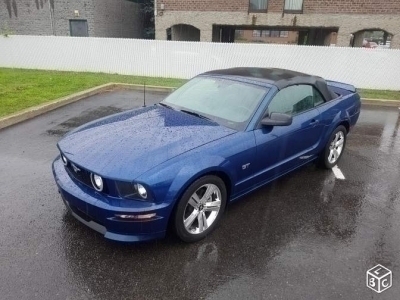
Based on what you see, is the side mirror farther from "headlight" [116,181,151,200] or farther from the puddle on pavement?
the puddle on pavement

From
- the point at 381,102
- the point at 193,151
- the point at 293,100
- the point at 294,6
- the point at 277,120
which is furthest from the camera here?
the point at 294,6

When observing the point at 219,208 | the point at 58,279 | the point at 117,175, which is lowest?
the point at 58,279

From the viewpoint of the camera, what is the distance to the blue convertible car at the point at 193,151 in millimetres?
2652

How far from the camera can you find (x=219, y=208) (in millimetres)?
3223

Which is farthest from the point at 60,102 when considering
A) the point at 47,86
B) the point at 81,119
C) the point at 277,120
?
the point at 277,120

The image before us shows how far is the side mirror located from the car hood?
0.37 m

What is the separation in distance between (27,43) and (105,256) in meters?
13.9

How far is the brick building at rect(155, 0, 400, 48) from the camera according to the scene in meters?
13.4

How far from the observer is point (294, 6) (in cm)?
1410

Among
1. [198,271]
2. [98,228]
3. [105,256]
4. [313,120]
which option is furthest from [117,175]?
[313,120]

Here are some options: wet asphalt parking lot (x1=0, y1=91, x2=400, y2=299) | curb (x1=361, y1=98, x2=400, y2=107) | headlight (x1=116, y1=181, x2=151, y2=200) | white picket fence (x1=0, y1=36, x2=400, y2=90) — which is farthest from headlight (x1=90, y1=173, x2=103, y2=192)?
white picket fence (x1=0, y1=36, x2=400, y2=90)

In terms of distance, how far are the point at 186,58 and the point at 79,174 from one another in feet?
33.9

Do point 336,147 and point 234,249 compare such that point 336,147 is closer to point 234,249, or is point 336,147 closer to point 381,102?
point 234,249

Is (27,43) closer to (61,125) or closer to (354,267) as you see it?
(61,125)
